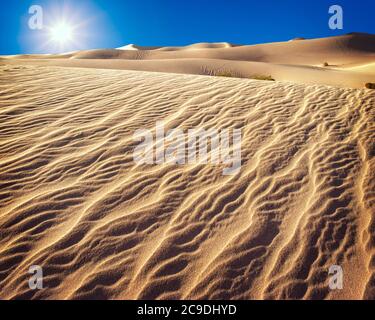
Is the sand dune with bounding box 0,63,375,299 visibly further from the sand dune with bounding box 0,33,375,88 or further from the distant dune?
the sand dune with bounding box 0,33,375,88

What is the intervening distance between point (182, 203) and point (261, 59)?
45.1m

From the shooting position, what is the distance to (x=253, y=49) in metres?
46.4

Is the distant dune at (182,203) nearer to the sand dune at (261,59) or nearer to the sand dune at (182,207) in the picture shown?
the sand dune at (182,207)

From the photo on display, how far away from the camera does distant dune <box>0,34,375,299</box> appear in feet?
7.38

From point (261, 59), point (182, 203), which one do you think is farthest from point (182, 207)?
point (261, 59)

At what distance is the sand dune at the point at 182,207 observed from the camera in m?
2.25

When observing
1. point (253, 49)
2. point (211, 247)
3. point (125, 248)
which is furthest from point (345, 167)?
point (253, 49)

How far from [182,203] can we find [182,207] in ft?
0.21

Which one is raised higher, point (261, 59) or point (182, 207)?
point (261, 59)

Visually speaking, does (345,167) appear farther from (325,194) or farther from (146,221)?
(146,221)

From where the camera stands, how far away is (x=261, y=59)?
1684 inches

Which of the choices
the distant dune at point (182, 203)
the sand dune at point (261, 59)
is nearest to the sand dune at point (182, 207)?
the distant dune at point (182, 203)

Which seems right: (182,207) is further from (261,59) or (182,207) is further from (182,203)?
(261,59)

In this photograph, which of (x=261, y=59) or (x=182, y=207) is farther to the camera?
(x=261, y=59)
